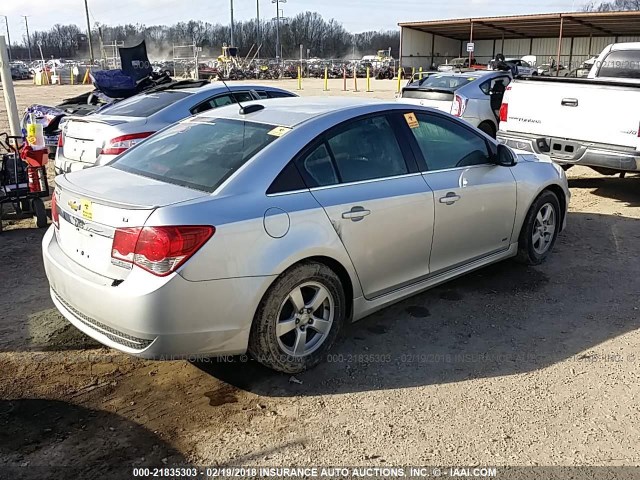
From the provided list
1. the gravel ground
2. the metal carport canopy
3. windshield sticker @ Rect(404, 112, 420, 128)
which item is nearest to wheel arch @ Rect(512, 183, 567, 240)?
the gravel ground

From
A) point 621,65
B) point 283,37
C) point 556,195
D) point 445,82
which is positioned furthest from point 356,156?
point 283,37

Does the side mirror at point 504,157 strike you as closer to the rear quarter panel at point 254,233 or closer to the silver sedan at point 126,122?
the rear quarter panel at point 254,233

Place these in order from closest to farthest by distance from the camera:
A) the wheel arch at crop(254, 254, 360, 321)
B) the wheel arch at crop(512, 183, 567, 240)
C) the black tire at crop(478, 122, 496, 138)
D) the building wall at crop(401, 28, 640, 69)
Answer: the wheel arch at crop(254, 254, 360, 321)
the wheel arch at crop(512, 183, 567, 240)
the black tire at crop(478, 122, 496, 138)
the building wall at crop(401, 28, 640, 69)

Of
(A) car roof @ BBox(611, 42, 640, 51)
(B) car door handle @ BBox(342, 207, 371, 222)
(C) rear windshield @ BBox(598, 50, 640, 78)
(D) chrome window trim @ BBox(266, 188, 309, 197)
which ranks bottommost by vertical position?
(B) car door handle @ BBox(342, 207, 371, 222)

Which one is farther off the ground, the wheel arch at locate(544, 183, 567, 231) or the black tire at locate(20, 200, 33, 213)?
the wheel arch at locate(544, 183, 567, 231)

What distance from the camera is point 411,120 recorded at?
435 centimetres

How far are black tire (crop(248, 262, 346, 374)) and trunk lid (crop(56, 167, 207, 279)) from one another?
0.68 m

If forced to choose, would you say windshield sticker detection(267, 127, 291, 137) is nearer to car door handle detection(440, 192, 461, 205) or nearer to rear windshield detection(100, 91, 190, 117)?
car door handle detection(440, 192, 461, 205)

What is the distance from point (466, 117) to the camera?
1055 centimetres

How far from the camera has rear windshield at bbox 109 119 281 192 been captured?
3.52 m

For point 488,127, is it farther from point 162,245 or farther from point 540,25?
point 540,25

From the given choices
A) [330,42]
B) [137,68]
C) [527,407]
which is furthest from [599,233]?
Result: [330,42]

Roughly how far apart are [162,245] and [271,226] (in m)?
0.61

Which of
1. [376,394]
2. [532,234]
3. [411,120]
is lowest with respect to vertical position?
[376,394]
